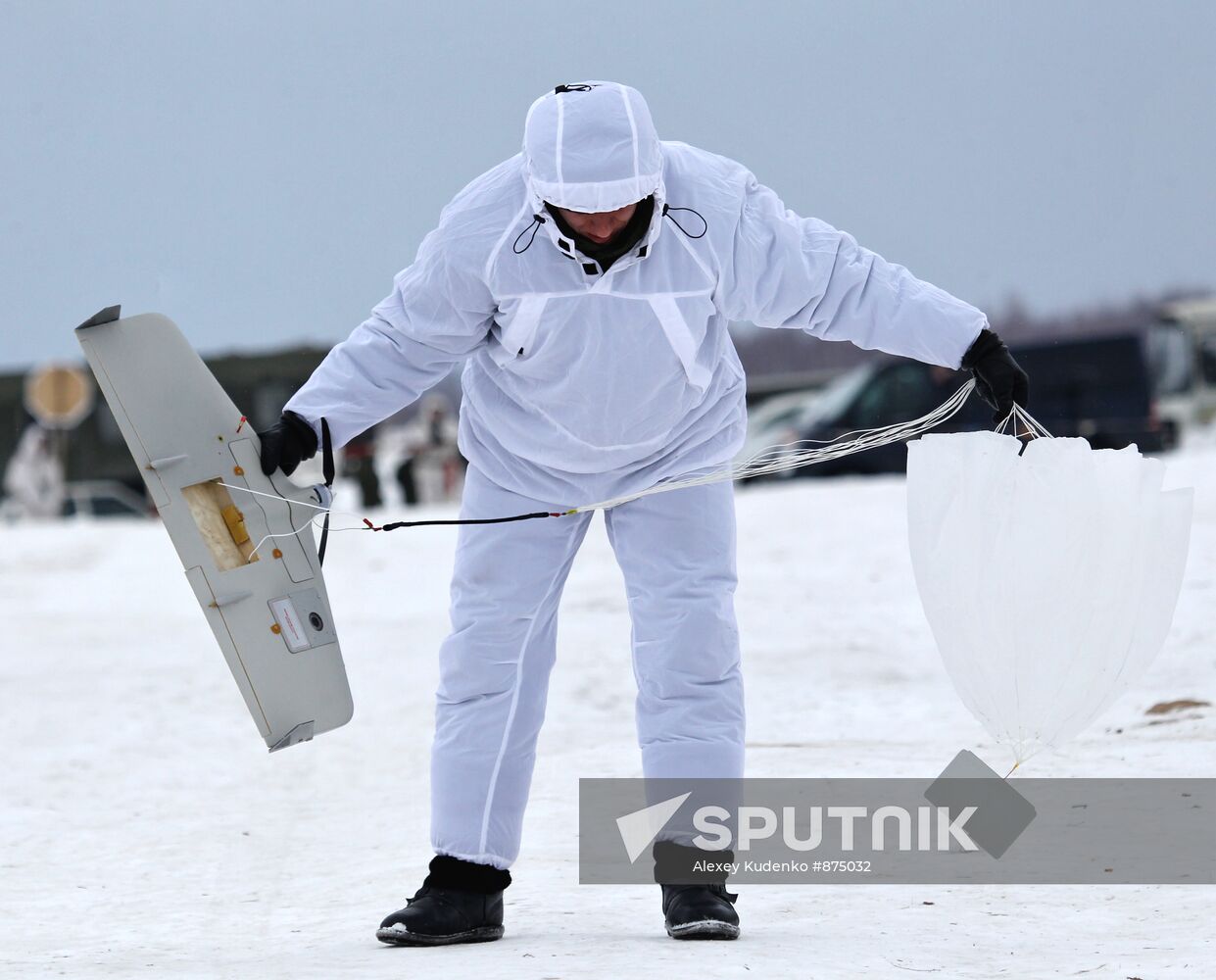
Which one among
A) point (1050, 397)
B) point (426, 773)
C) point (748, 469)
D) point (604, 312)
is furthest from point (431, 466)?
point (604, 312)

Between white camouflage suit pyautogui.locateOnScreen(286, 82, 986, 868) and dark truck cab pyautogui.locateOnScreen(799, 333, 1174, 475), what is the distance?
35.8 feet

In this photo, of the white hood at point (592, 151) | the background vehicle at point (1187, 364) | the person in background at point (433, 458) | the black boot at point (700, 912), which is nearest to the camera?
the white hood at point (592, 151)

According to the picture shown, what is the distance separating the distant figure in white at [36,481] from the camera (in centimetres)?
1580

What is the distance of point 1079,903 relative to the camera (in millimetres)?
3135

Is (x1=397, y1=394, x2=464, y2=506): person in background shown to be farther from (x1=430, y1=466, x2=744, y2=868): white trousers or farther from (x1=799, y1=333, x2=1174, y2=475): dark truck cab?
(x1=430, y1=466, x2=744, y2=868): white trousers

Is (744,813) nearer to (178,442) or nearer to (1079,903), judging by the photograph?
(1079,903)

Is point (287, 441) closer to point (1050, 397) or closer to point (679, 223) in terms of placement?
point (679, 223)

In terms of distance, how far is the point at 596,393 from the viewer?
9.46ft

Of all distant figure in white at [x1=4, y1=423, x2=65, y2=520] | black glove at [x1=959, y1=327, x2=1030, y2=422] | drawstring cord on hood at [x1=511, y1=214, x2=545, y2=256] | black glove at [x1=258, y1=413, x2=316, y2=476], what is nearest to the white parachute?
black glove at [x1=959, y1=327, x2=1030, y2=422]

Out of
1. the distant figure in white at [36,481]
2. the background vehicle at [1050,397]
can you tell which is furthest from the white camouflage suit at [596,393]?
the distant figure in white at [36,481]

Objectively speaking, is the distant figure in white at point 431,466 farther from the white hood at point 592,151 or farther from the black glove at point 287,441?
the white hood at point 592,151

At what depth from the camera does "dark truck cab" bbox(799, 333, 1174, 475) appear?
14258 mm

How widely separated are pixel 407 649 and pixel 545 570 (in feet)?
15.0

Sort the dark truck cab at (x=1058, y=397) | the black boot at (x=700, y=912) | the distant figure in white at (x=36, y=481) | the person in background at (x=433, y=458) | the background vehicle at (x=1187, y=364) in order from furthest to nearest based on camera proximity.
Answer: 1. the background vehicle at (x=1187, y=364)
2. the distant figure in white at (x=36, y=481)
3. the person in background at (x=433, y=458)
4. the dark truck cab at (x=1058, y=397)
5. the black boot at (x=700, y=912)
